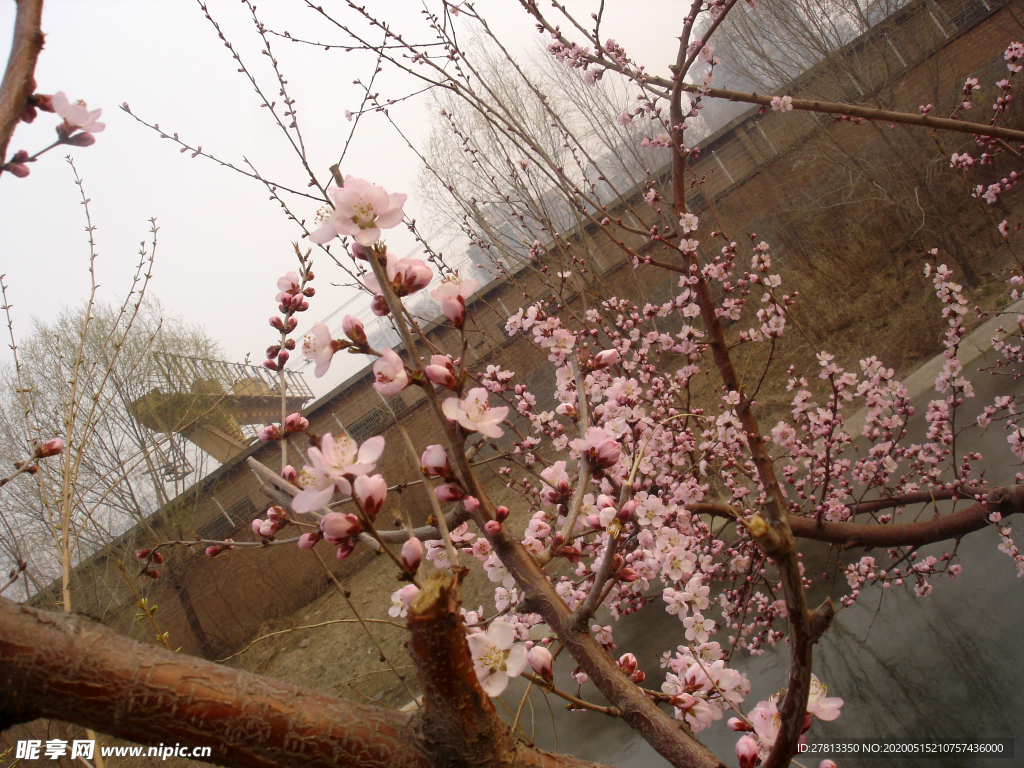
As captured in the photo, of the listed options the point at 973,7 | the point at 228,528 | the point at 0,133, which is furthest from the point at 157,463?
the point at 973,7

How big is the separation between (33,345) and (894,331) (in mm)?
13310

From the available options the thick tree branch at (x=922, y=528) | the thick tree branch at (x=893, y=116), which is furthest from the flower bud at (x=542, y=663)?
the thick tree branch at (x=893, y=116)

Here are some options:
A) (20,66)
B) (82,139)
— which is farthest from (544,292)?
(20,66)

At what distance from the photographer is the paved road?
2.17m

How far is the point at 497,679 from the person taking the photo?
2.47ft

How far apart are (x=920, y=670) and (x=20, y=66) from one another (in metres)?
3.72

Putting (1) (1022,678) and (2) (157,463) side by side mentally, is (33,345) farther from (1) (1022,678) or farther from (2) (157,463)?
(1) (1022,678)

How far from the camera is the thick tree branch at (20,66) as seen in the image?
0.75 meters

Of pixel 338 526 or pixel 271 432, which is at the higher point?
pixel 271 432

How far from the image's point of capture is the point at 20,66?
30.2 inches

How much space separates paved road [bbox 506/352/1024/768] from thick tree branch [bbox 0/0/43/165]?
333 centimetres

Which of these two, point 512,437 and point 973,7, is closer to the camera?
point 973,7

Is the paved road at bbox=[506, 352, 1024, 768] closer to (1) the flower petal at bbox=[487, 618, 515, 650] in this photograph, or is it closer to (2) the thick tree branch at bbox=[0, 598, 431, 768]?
(1) the flower petal at bbox=[487, 618, 515, 650]

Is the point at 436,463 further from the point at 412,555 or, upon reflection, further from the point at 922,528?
the point at 922,528
